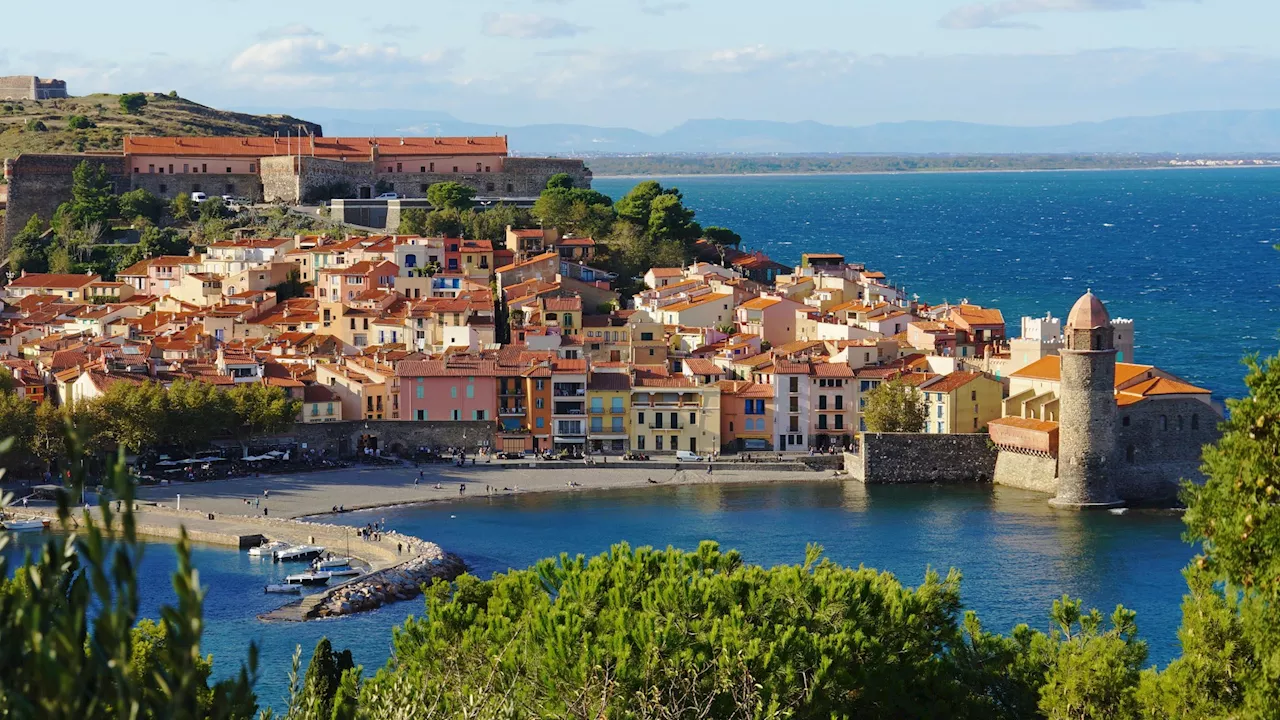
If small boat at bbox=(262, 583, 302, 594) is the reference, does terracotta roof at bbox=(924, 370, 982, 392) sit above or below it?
above

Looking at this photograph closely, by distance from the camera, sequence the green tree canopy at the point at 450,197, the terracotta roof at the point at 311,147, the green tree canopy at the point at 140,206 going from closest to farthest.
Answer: the green tree canopy at the point at 450,197 → the green tree canopy at the point at 140,206 → the terracotta roof at the point at 311,147

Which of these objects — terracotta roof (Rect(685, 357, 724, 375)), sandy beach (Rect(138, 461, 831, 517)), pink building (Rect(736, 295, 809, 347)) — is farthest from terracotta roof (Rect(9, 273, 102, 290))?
terracotta roof (Rect(685, 357, 724, 375))

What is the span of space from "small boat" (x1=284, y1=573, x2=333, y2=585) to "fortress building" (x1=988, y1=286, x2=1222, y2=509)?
13.8 m

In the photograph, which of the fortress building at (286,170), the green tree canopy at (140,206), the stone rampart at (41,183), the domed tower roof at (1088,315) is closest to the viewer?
the domed tower roof at (1088,315)

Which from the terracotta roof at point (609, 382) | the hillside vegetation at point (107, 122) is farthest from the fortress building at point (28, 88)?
the terracotta roof at point (609, 382)

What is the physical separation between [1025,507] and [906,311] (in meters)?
12.2

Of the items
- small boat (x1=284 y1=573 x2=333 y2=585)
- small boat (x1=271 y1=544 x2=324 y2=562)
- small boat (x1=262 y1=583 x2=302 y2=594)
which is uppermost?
small boat (x1=271 y1=544 x2=324 y2=562)

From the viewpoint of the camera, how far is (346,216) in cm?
6188

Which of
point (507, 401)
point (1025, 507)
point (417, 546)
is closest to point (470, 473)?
point (507, 401)

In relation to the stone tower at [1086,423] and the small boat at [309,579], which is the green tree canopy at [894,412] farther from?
the small boat at [309,579]

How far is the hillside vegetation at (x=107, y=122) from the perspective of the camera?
71.9 meters

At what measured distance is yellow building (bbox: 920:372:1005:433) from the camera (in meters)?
40.3

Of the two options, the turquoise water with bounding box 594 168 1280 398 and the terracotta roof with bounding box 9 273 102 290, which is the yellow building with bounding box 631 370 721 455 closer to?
the turquoise water with bounding box 594 168 1280 398

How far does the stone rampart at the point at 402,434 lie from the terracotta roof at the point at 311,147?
25.6 meters
